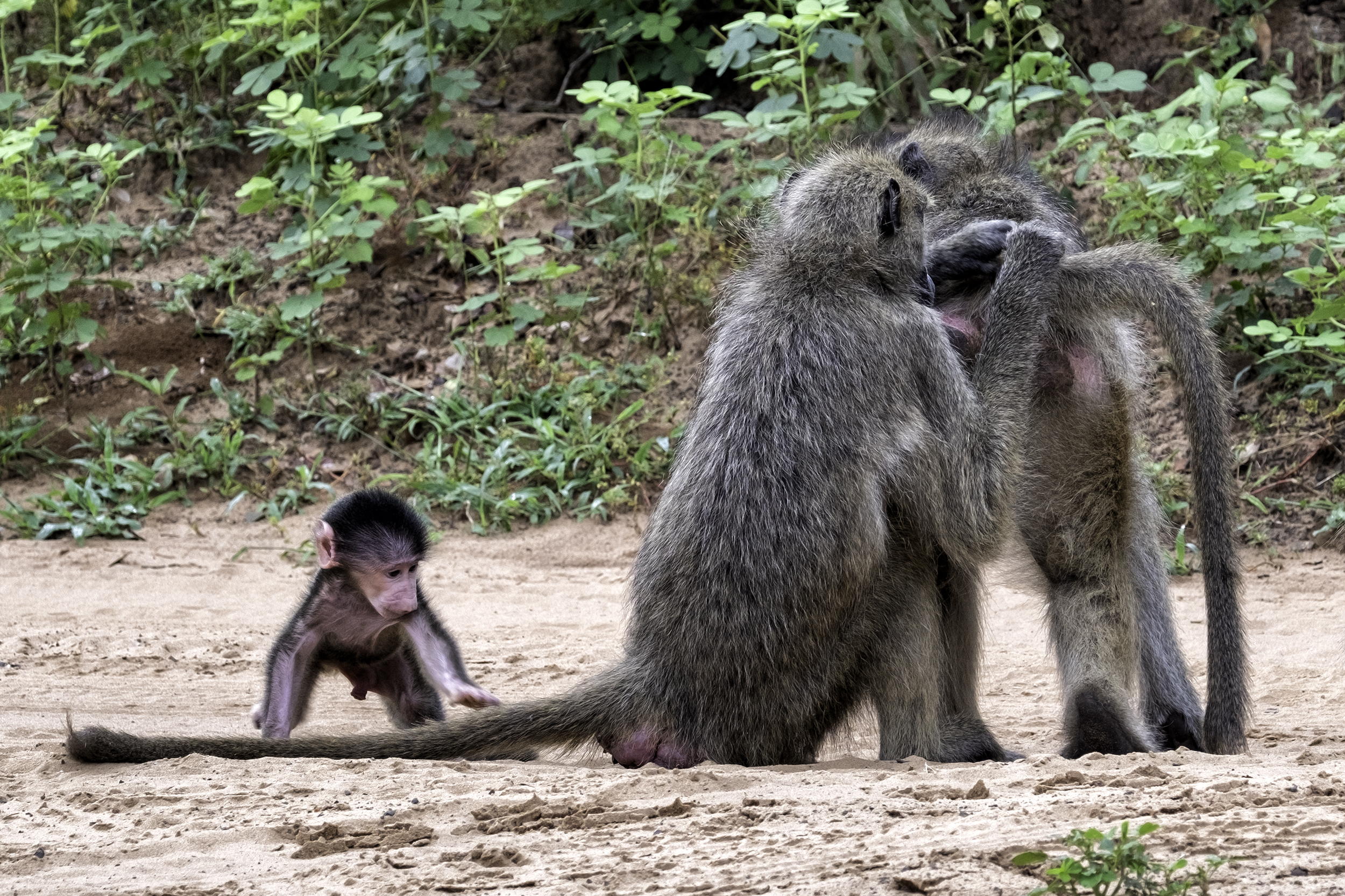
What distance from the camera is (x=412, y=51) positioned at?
945 centimetres

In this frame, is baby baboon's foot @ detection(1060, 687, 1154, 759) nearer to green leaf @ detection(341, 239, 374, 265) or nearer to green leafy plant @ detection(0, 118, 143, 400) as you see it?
green leaf @ detection(341, 239, 374, 265)

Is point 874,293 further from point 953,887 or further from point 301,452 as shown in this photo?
point 301,452

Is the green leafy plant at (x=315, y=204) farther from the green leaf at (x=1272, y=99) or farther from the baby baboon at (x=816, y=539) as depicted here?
the baby baboon at (x=816, y=539)

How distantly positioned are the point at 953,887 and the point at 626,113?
733 centimetres

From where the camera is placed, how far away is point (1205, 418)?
12.5ft

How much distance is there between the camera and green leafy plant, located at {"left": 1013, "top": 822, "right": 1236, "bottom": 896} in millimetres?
2178

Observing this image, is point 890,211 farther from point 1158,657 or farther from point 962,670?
point 1158,657

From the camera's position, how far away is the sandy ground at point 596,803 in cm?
254

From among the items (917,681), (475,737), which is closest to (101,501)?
(475,737)

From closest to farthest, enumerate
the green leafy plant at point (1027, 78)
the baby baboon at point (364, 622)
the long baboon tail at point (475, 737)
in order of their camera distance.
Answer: the long baboon tail at point (475, 737) < the baby baboon at point (364, 622) < the green leafy plant at point (1027, 78)

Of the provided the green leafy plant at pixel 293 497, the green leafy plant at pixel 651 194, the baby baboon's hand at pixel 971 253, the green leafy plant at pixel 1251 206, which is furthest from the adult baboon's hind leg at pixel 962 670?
the green leafy plant at pixel 293 497

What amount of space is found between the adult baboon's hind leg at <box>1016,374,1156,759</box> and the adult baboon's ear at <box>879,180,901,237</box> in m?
0.67

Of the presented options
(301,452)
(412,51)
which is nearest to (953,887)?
(301,452)

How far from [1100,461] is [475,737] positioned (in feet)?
6.41
